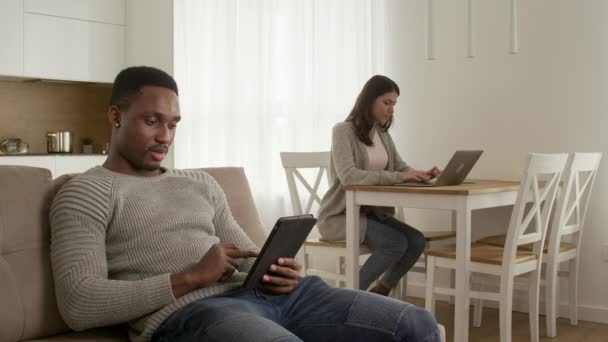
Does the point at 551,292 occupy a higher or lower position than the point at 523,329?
higher

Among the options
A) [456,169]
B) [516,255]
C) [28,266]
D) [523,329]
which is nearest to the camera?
[28,266]

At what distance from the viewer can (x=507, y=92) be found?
409 cm

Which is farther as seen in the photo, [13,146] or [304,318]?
[13,146]

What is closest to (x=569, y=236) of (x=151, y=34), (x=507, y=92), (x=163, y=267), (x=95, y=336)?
(x=507, y=92)

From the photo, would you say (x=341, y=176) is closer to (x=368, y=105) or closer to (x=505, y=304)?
(x=368, y=105)

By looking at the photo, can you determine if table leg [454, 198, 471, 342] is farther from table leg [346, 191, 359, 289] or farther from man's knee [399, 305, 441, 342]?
man's knee [399, 305, 441, 342]

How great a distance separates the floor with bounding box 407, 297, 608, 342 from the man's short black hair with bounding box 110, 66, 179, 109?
213cm

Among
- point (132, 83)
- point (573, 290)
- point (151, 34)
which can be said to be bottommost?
point (573, 290)

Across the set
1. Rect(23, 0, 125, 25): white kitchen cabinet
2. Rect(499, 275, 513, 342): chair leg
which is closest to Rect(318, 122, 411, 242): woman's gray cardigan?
Rect(499, 275, 513, 342): chair leg

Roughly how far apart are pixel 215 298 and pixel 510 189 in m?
2.05

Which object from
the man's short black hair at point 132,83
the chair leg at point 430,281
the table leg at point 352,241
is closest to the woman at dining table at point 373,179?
the table leg at point 352,241

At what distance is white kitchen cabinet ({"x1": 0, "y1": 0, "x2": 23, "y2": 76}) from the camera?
5051mm

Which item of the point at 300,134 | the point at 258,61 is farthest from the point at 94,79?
the point at 300,134

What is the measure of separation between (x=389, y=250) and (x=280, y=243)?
1.89 m
